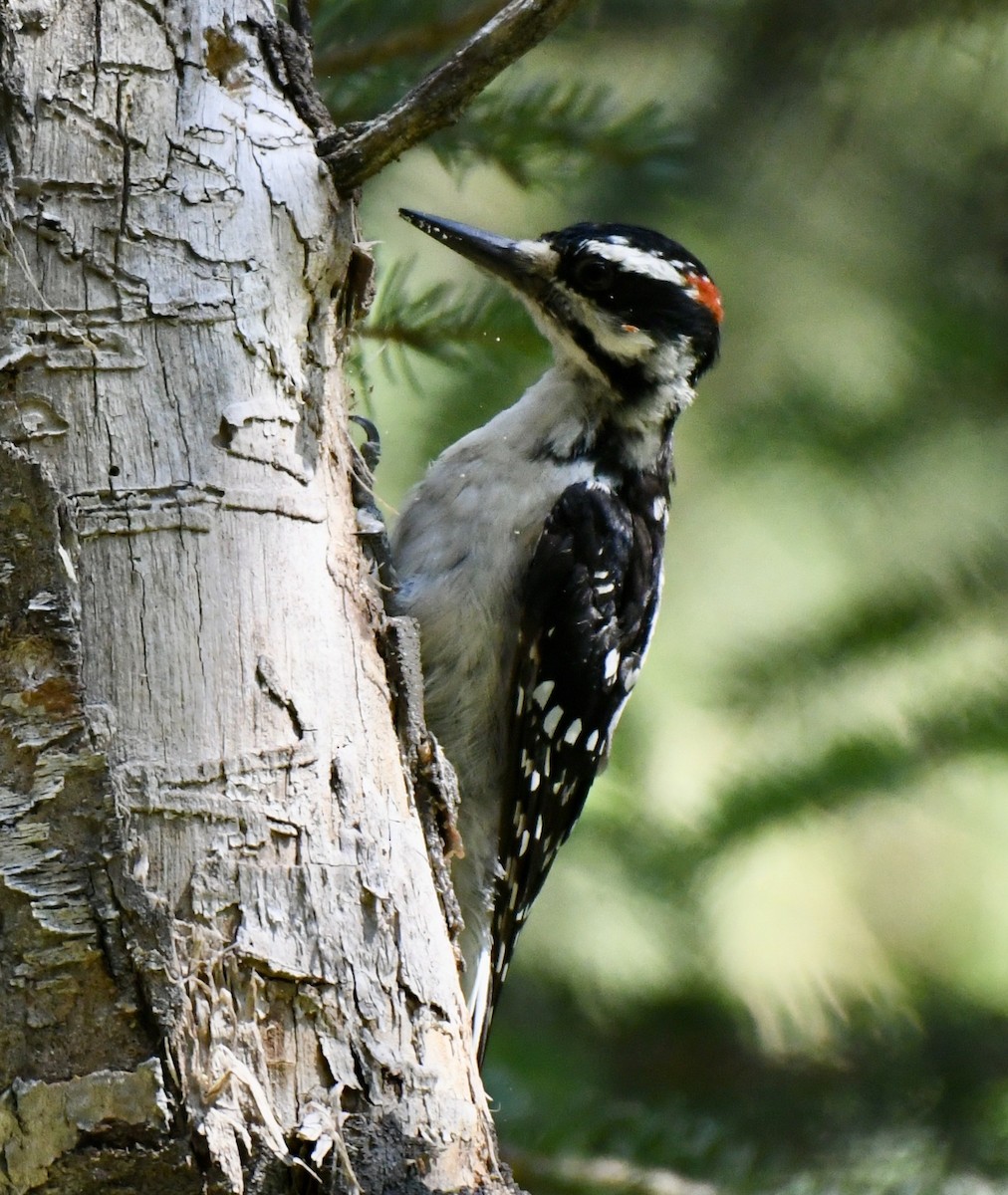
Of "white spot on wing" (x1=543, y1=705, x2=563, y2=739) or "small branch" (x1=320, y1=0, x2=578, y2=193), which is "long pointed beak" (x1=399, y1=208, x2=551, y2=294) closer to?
"small branch" (x1=320, y1=0, x2=578, y2=193)

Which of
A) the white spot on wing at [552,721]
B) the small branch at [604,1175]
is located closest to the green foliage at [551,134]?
the white spot on wing at [552,721]

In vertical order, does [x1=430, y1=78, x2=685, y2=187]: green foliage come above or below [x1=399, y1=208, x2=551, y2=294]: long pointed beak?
above

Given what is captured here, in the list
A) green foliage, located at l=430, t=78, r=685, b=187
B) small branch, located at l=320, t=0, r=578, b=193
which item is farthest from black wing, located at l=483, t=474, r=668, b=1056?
small branch, located at l=320, t=0, r=578, b=193

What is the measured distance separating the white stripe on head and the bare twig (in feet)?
1.62

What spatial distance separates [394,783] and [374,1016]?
0.31 meters

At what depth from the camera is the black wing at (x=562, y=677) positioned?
2771mm

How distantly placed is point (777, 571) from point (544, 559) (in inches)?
43.6

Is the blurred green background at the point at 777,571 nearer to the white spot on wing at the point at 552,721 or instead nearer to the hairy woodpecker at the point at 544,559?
the hairy woodpecker at the point at 544,559

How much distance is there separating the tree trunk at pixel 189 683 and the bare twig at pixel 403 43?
51 cm

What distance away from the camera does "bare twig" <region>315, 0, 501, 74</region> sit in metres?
2.50

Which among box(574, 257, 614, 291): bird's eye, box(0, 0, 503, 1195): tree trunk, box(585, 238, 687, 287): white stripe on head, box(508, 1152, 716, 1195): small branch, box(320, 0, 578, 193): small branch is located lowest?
box(508, 1152, 716, 1195): small branch

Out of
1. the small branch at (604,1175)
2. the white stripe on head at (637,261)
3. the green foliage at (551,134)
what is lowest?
the small branch at (604,1175)

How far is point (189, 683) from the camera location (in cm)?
169

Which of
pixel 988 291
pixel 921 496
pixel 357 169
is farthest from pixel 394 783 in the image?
pixel 988 291
